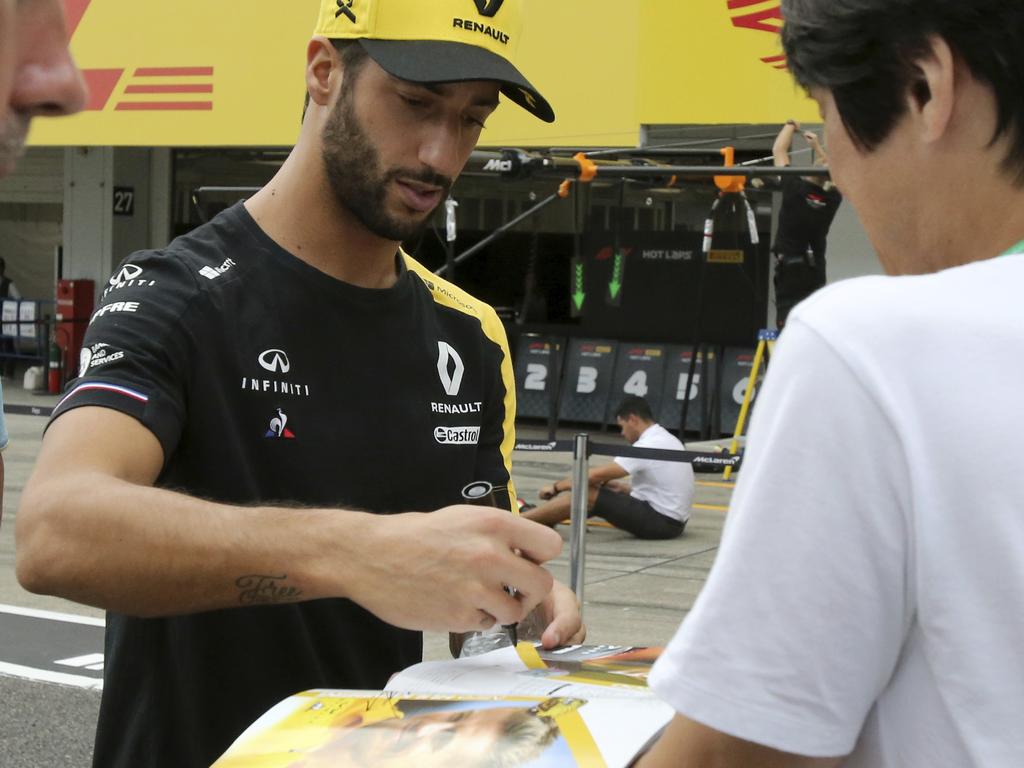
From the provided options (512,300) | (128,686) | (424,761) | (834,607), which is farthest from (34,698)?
(512,300)

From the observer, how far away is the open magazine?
1.26 metres

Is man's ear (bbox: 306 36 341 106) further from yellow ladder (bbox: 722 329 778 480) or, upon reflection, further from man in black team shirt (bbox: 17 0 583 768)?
yellow ladder (bbox: 722 329 778 480)

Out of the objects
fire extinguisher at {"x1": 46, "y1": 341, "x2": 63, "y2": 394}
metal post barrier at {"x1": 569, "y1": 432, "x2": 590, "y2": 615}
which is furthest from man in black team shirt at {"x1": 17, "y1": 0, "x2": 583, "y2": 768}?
fire extinguisher at {"x1": 46, "y1": 341, "x2": 63, "y2": 394}

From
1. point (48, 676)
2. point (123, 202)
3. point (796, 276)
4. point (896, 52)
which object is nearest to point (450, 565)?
point (896, 52)

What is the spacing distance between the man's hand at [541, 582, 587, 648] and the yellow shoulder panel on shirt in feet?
1.33

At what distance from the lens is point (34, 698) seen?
6.16m

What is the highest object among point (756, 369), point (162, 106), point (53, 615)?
point (162, 106)

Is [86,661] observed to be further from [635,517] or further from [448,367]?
[448,367]

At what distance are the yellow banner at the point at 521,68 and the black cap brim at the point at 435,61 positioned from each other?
786 centimetres

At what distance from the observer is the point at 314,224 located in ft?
6.95

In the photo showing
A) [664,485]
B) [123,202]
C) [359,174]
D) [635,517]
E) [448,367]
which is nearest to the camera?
[359,174]

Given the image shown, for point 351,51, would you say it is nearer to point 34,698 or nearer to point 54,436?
point 54,436

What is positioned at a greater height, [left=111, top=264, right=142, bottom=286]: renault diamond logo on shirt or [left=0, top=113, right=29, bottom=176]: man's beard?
[left=0, top=113, right=29, bottom=176]: man's beard

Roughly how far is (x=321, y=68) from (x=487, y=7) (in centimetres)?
28
